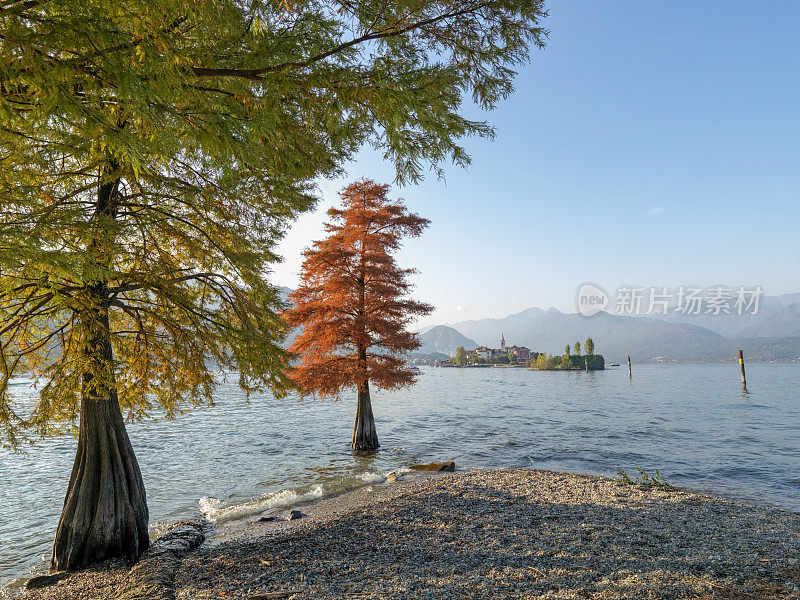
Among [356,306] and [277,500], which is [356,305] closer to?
[356,306]

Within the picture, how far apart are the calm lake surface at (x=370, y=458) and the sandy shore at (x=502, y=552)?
360 cm

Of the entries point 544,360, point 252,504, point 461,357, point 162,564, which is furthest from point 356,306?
point 461,357

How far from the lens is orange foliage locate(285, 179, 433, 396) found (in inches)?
680

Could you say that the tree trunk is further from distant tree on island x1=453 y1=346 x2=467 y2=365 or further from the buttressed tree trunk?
distant tree on island x1=453 y1=346 x2=467 y2=365

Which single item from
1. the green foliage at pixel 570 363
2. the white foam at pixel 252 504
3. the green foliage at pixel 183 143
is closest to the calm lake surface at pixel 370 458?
the white foam at pixel 252 504

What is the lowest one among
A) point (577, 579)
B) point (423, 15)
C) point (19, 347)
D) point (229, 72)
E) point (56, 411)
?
point (577, 579)

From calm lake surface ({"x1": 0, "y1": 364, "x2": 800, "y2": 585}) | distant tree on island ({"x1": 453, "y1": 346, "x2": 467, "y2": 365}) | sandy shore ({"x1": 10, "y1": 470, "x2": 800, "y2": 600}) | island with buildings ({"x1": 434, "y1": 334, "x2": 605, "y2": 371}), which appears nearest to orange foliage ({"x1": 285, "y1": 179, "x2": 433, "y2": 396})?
calm lake surface ({"x1": 0, "y1": 364, "x2": 800, "y2": 585})

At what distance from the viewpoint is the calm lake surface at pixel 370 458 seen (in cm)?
1250

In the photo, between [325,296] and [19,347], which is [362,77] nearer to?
[19,347]

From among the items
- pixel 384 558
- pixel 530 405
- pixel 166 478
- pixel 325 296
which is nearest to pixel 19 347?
pixel 384 558

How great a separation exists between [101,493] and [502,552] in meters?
8.13

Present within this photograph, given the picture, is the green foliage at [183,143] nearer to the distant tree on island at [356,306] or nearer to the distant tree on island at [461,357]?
the distant tree on island at [356,306]

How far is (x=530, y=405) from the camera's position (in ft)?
135

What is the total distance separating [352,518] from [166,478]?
1071cm
